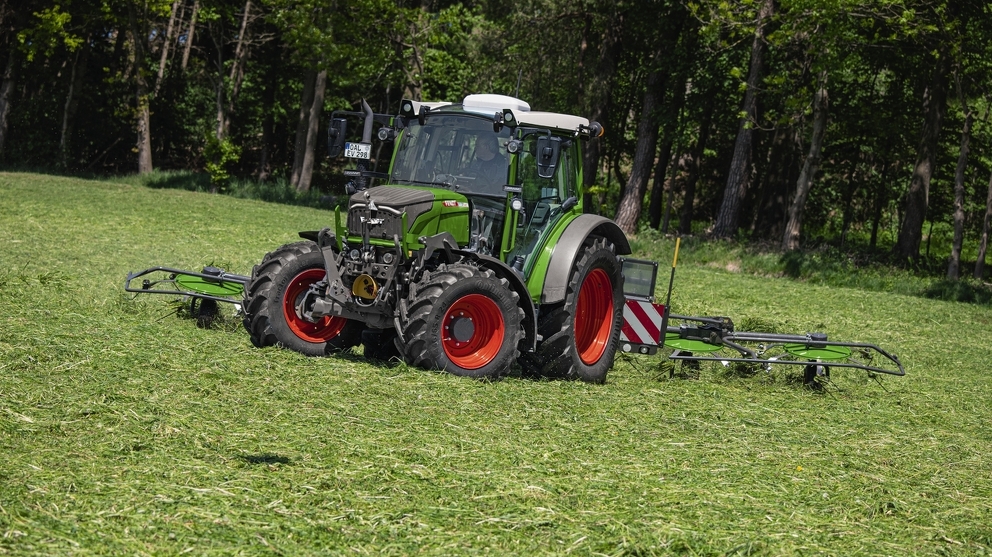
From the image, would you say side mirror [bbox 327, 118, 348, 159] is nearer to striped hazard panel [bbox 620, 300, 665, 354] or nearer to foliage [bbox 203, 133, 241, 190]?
striped hazard panel [bbox 620, 300, 665, 354]

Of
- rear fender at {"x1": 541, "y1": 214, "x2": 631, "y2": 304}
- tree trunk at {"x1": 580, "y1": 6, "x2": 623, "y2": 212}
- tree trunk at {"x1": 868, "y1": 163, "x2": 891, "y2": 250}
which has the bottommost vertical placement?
rear fender at {"x1": 541, "y1": 214, "x2": 631, "y2": 304}

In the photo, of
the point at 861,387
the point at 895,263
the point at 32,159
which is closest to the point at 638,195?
the point at 895,263

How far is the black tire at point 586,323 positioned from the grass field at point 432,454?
0.26 m

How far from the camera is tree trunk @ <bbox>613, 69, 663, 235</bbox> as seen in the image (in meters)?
28.5

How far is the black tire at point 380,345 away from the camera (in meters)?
8.85

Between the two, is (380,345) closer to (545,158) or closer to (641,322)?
(545,158)

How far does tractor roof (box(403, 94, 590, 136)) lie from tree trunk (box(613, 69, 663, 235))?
18825mm

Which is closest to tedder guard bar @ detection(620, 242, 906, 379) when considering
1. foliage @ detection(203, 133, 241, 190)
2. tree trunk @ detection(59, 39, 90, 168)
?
foliage @ detection(203, 133, 241, 190)

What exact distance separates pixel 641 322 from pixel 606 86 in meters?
19.4

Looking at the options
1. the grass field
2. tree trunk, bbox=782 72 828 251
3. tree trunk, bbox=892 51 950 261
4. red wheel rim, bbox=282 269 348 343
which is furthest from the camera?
tree trunk, bbox=892 51 950 261

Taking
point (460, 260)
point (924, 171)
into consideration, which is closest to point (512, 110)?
point (460, 260)

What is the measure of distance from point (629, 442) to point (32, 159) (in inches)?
1333

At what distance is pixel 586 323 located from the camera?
968 centimetres

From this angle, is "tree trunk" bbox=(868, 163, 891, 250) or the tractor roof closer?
the tractor roof
